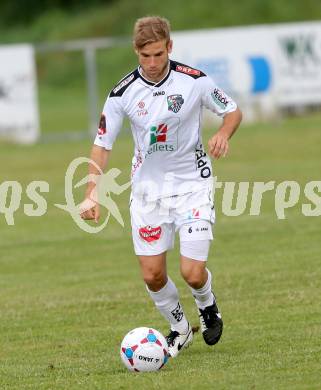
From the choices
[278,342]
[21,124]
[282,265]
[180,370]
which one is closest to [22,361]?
[180,370]

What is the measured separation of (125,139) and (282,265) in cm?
1508

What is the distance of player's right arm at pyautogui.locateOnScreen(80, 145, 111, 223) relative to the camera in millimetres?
8156

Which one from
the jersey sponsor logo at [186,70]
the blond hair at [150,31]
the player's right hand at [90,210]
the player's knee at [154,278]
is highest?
the blond hair at [150,31]

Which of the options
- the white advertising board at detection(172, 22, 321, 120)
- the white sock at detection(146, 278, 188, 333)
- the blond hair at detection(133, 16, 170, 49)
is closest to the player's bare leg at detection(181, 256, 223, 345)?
the white sock at detection(146, 278, 188, 333)

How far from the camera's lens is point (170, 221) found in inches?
338

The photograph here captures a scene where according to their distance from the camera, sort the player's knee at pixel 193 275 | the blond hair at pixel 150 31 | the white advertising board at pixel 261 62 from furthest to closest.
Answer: the white advertising board at pixel 261 62, the player's knee at pixel 193 275, the blond hair at pixel 150 31

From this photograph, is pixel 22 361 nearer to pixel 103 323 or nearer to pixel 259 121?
pixel 103 323

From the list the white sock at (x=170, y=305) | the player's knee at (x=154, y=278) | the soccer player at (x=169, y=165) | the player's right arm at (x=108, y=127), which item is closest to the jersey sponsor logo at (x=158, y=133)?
the soccer player at (x=169, y=165)

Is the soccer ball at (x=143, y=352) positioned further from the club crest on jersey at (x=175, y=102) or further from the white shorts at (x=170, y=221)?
the club crest on jersey at (x=175, y=102)

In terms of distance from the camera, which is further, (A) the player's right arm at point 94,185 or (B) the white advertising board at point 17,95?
(B) the white advertising board at point 17,95

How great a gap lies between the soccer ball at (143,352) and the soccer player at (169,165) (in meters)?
0.52

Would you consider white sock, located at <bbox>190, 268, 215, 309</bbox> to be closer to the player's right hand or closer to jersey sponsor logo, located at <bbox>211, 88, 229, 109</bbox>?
the player's right hand

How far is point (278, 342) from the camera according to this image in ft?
29.0

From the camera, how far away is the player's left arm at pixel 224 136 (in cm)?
816
